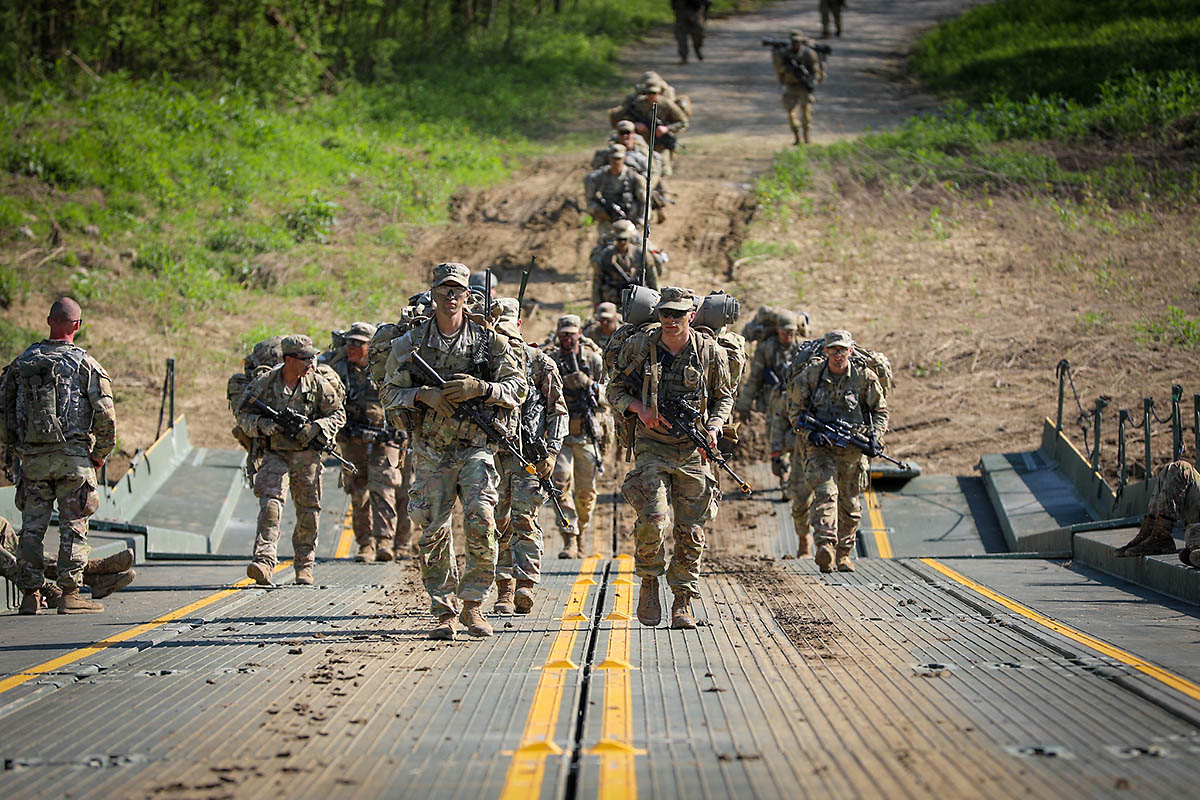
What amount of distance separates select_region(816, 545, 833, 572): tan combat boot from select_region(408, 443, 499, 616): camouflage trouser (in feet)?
14.8

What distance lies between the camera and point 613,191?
22438mm

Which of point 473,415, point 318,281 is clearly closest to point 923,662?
point 473,415

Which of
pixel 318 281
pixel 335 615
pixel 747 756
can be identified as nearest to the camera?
pixel 747 756

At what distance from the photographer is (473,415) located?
9.42 metres

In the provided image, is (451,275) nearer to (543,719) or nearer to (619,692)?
(619,692)

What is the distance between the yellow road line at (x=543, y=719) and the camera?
580 centimetres

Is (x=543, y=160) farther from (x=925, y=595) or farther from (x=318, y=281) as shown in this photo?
(x=925, y=595)

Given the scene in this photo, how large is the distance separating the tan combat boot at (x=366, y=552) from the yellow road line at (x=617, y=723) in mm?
5145

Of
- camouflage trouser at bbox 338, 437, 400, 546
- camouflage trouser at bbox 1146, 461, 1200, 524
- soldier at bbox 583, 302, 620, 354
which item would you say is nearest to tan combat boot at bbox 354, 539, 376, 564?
camouflage trouser at bbox 338, 437, 400, 546

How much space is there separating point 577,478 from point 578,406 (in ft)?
2.89

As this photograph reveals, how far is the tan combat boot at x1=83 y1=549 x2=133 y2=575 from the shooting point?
11.2m

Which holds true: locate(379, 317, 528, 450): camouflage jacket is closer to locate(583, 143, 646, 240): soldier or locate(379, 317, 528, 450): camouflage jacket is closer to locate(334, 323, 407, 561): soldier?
locate(334, 323, 407, 561): soldier

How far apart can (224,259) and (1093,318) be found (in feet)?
53.0

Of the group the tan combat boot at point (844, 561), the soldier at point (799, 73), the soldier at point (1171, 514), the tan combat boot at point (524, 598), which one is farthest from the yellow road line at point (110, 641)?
the soldier at point (799, 73)
